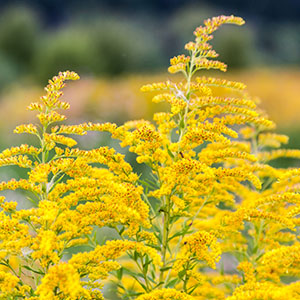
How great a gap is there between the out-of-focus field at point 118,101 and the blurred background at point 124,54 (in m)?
0.03

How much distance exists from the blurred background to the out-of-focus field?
0.10 feet

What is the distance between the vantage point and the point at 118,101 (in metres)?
13.6

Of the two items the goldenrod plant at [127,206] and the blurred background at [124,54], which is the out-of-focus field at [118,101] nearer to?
the blurred background at [124,54]

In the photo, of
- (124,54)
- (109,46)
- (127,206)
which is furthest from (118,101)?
(127,206)

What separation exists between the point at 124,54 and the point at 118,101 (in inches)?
248

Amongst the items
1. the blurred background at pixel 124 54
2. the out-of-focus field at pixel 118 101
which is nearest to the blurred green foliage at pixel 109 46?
the blurred background at pixel 124 54

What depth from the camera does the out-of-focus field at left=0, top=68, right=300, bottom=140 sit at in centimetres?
1309

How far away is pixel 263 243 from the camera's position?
329 cm

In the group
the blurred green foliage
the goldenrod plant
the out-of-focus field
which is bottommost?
the goldenrod plant

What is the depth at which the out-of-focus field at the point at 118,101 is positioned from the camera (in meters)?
13.1

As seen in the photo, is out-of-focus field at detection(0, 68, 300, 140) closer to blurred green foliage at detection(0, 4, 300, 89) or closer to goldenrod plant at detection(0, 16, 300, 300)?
blurred green foliage at detection(0, 4, 300, 89)

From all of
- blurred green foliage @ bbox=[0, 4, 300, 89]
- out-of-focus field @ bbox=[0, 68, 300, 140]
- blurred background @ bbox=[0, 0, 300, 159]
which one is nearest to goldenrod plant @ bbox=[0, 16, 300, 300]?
blurred background @ bbox=[0, 0, 300, 159]

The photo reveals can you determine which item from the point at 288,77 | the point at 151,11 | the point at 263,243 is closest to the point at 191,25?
the point at 151,11

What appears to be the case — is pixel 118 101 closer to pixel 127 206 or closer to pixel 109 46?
pixel 109 46
